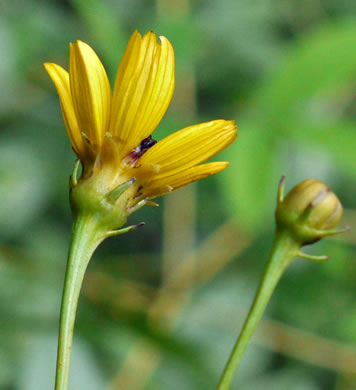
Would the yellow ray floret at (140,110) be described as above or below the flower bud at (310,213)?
above

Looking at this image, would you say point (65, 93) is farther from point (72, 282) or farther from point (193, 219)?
point (193, 219)

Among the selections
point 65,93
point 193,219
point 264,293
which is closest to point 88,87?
point 65,93

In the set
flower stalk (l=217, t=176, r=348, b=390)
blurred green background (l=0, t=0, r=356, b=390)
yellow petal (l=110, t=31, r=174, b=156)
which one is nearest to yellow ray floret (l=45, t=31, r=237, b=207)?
yellow petal (l=110, t=31, r=174, b=156)

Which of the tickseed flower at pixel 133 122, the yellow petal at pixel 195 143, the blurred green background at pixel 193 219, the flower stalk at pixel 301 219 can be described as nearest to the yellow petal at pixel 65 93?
the tickseed flower at pixel 133 122

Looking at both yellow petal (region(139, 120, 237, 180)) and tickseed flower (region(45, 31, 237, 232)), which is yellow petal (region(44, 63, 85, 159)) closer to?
tickseed flower (region(45, 31, 237, 232))

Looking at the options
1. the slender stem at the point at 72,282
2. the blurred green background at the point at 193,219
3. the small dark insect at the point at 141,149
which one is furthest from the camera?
the blurred green background at the point at 193,219

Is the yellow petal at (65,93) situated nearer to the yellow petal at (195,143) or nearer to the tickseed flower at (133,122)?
the tickseed flower at (133,122)
